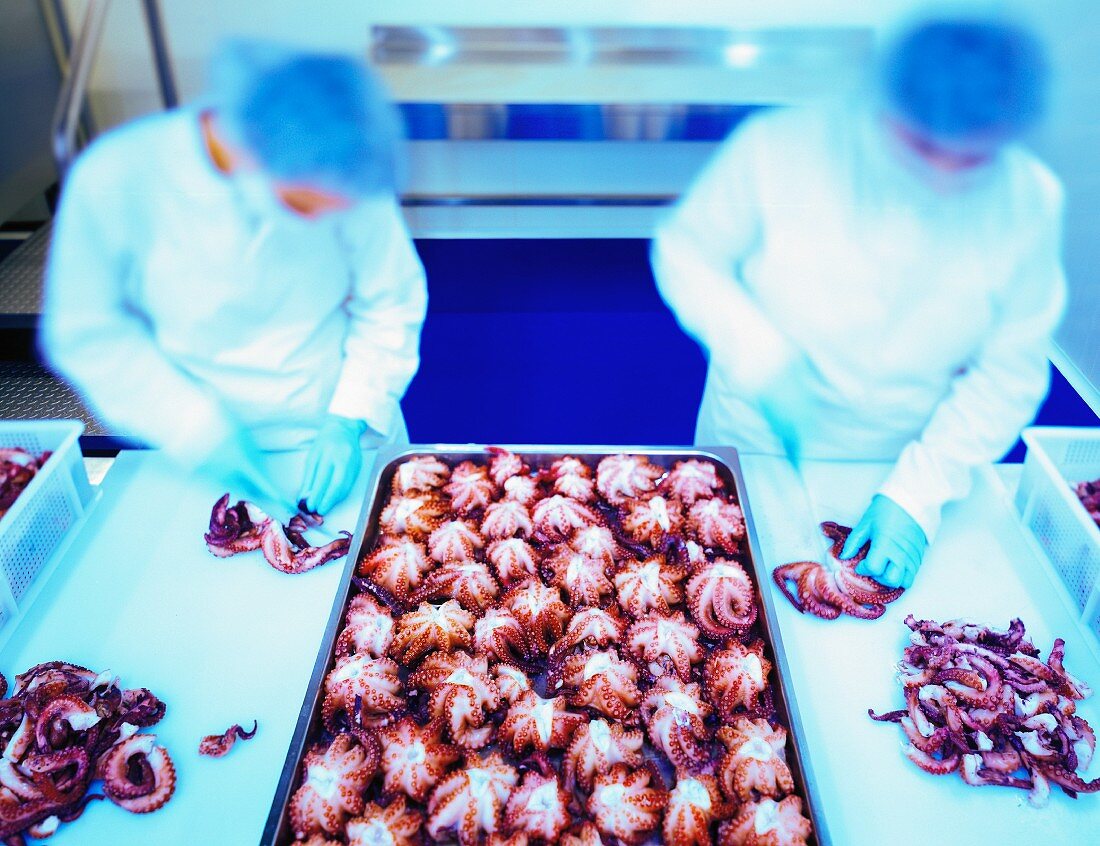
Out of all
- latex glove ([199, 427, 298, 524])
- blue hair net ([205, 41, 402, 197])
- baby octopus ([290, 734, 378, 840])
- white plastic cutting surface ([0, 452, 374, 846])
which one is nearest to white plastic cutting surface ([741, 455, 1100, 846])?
baby octopus ([290, 734, 378, 840])

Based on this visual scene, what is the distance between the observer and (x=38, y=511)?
2.22 m

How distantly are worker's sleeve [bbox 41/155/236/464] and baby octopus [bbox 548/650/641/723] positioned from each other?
106 cm

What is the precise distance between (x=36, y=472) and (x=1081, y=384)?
287 centimetres

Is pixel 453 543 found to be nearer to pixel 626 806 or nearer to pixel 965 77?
pixel 626 806

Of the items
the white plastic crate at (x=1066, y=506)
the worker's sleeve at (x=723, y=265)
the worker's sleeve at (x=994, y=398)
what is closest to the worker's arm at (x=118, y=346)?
the worker's sleeve at (x=723, y=265)

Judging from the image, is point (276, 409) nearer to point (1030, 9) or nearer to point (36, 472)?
point (36, 472)

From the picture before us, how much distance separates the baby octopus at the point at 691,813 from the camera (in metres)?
1.70

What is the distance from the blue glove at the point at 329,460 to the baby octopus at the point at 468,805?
93 centimetres

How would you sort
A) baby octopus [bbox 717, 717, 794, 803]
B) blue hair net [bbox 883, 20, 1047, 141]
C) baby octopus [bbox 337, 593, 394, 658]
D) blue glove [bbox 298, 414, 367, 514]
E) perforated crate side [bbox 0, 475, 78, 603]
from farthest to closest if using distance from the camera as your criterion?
blue glove [bbox 298, 414, 367, 514], perforated crate side [bbox 0, 475, 78, 603], baby octopus [bbox 337, 593, 394, 658], baby octopus [bbox 717, 717, 794, 803], blue hair net [bbox 883, 20, 1047, 141]

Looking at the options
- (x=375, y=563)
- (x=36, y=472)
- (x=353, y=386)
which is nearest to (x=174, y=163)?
(x=353, y=386)

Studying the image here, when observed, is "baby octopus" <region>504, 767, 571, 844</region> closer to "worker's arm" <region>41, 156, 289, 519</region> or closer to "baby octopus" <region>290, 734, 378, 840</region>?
"baby octopus" <region>290, 734, 378, 840</region>

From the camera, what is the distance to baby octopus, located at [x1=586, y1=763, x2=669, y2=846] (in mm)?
1701

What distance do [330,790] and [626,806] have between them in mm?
631

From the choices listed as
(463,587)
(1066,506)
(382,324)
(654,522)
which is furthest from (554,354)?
(1066,506)
